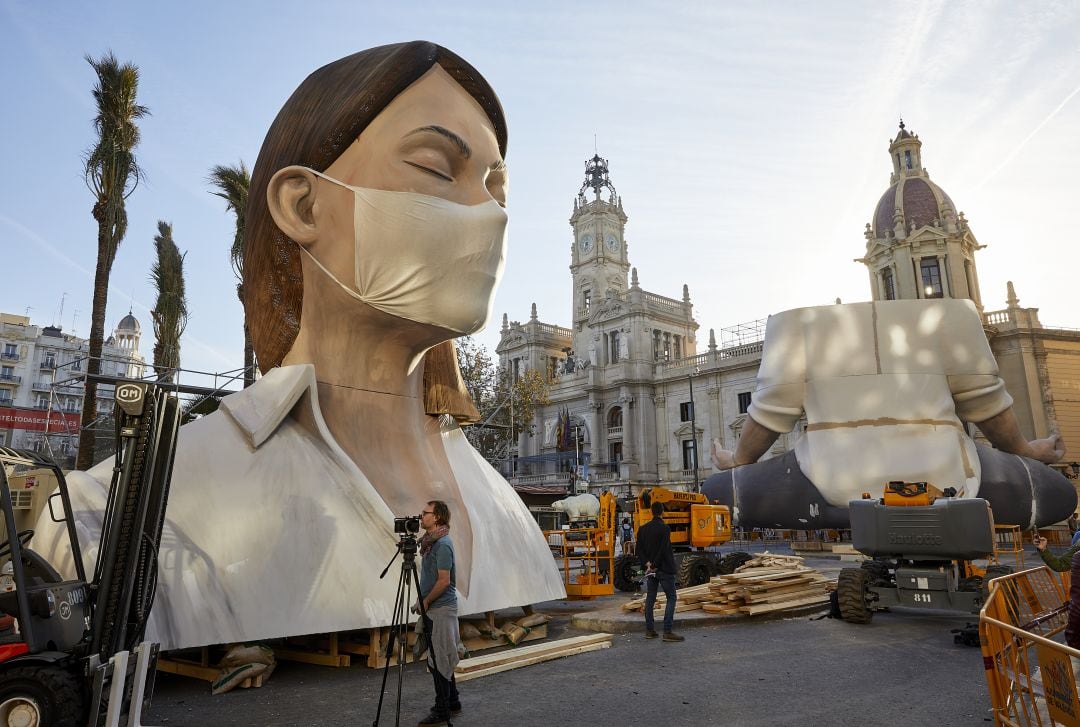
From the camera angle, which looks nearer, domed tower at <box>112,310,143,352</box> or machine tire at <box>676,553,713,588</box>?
machine tire at <box>676,553,713,588</box>

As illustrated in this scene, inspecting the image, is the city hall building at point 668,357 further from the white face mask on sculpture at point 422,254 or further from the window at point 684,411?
the white face mask on sculpture at point 422,254

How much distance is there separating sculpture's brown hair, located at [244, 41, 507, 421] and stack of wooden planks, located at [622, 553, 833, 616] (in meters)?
6.30

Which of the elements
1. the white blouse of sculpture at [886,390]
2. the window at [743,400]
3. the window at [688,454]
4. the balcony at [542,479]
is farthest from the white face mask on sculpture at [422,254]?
the balcony at [542,479]

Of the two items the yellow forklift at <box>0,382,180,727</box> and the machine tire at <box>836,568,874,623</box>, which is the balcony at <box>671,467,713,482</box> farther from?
the yellow forklift at <box>0,382,180,727</box>

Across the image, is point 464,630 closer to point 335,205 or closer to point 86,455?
point 335,205

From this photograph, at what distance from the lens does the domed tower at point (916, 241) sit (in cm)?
3534


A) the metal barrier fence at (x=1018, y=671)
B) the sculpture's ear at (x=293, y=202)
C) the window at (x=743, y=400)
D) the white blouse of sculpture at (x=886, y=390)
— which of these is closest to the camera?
the metal barrier fence at (x=1018, y=671)

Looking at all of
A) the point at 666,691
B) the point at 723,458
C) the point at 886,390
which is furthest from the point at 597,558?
the point at 666,691

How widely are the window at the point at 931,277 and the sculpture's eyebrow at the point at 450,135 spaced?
1402 inches

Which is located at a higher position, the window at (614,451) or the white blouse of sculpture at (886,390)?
the window at (614,451)

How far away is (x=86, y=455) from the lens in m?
14.8

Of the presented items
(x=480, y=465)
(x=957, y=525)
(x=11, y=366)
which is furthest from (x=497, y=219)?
(x=11, y=366)

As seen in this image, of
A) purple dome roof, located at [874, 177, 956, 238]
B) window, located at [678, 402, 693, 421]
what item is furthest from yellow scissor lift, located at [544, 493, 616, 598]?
window, located at [678, 402, 693, 421]

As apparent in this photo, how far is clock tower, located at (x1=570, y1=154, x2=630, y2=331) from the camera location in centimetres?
5744
